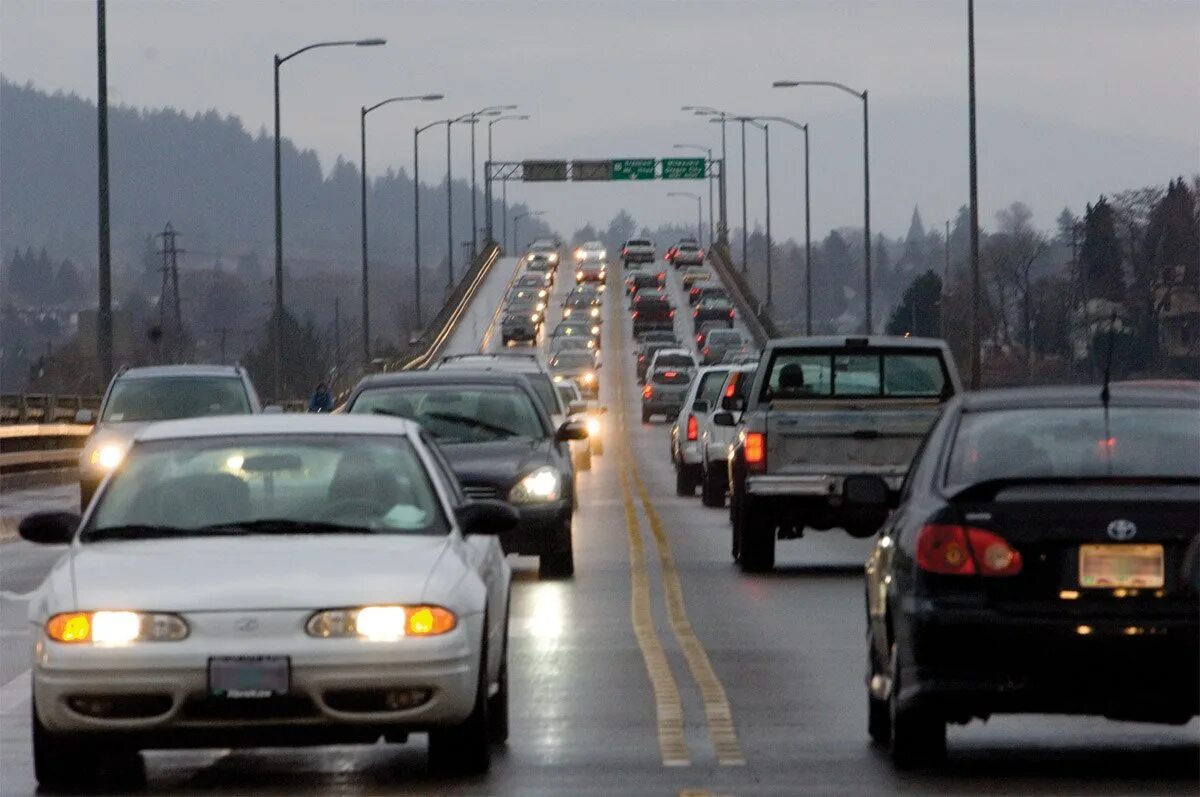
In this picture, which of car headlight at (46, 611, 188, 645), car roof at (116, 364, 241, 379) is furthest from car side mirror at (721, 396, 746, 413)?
car headlight at (46, 611, 188, 645)

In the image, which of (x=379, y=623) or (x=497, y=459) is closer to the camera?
(x=379, y=623)

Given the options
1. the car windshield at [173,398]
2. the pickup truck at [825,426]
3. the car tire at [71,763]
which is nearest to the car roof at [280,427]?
the car tire at [71,763]

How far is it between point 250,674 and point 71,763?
0.98m

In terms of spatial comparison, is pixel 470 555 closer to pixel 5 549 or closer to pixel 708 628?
pixel 708 628

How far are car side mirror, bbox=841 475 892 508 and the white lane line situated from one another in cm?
429

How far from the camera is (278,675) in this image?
30.8 feet

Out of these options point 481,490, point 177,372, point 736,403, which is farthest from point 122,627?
point 177,372

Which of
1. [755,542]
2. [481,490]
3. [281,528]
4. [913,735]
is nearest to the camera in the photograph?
[913,735]

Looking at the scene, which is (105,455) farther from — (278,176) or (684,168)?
(684,168)

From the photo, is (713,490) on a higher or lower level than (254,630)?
lower

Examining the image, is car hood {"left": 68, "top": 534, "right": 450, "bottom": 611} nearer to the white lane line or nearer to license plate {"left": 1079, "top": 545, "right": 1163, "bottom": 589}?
license plate {"left": 1079, "top": 545, "right": 1163, "bottom": 589}

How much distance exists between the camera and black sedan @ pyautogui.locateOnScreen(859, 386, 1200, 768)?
31.6 feet

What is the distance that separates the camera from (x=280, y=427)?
11.2m

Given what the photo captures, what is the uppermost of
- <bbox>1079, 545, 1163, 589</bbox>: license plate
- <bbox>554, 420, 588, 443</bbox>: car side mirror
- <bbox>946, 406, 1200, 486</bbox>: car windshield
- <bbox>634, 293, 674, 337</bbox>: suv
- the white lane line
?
<bbox>634, 293, 674, 337</bbox>: suv
